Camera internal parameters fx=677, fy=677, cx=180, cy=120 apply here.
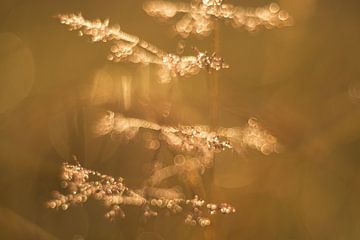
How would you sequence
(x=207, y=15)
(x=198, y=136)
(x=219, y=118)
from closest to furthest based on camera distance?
(x=198, y=136)
(x=207, y=15)
(x=219, y=118)

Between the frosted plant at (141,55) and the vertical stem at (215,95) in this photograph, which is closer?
the frosted plant at (141,55)

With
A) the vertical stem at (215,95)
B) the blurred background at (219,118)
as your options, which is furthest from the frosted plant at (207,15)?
the blurred background at (219,118)

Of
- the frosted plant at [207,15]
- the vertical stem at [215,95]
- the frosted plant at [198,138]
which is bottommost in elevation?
the frosted plant at [198,138]

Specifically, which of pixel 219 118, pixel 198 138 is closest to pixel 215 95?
pixel 198 138

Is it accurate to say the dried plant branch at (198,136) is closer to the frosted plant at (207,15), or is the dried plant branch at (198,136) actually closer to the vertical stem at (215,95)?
the vertical stem at (215,95)

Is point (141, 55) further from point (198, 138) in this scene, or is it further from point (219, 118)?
point (219, 118)

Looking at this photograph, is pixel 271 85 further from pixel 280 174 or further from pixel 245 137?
pixel 245 137

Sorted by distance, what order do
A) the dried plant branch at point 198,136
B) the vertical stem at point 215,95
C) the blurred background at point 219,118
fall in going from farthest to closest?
1. the blurred background at point 219,118
2. the vertical stem at point 215,95
3. the dried plant branch at point 198,136

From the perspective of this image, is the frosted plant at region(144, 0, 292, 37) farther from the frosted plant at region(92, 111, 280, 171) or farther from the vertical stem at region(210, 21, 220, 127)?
the frosted plant at region(92, 111, 280, 171)
